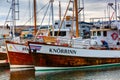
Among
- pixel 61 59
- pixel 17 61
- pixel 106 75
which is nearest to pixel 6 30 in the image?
pixel 17 61

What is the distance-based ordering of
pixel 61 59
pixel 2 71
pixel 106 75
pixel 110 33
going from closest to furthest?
pixel 106 75
pixel 61 59
pixel 2 71
pixel 110 33

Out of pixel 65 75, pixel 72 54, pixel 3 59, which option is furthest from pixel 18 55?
pixel 3 59

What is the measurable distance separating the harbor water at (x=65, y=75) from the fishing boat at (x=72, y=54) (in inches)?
30.1

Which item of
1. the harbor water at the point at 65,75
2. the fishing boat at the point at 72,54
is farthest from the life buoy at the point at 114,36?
the harbor water at the point at 65,75

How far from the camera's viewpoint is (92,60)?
A: 32000 mm

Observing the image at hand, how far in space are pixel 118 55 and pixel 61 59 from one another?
591 cm

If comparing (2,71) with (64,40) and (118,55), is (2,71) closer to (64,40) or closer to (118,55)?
(64,40)

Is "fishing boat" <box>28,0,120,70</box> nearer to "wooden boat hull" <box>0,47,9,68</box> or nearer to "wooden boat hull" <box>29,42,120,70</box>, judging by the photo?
"wooden boat hull" <box>29,42,120,70</box>

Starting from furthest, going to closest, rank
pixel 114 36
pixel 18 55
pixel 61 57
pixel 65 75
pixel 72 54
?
1. pixel 114 36
2. pixel 18 55
3. pixel 72 54
4. pixel 61 57
5. pixel 65 75

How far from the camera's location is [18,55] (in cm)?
3284

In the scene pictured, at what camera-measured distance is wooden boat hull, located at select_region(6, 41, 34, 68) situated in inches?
1277

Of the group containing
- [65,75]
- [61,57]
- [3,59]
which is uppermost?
[61,57]

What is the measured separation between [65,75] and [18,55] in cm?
599

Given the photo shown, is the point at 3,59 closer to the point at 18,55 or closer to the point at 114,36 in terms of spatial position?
the point at 18,55
